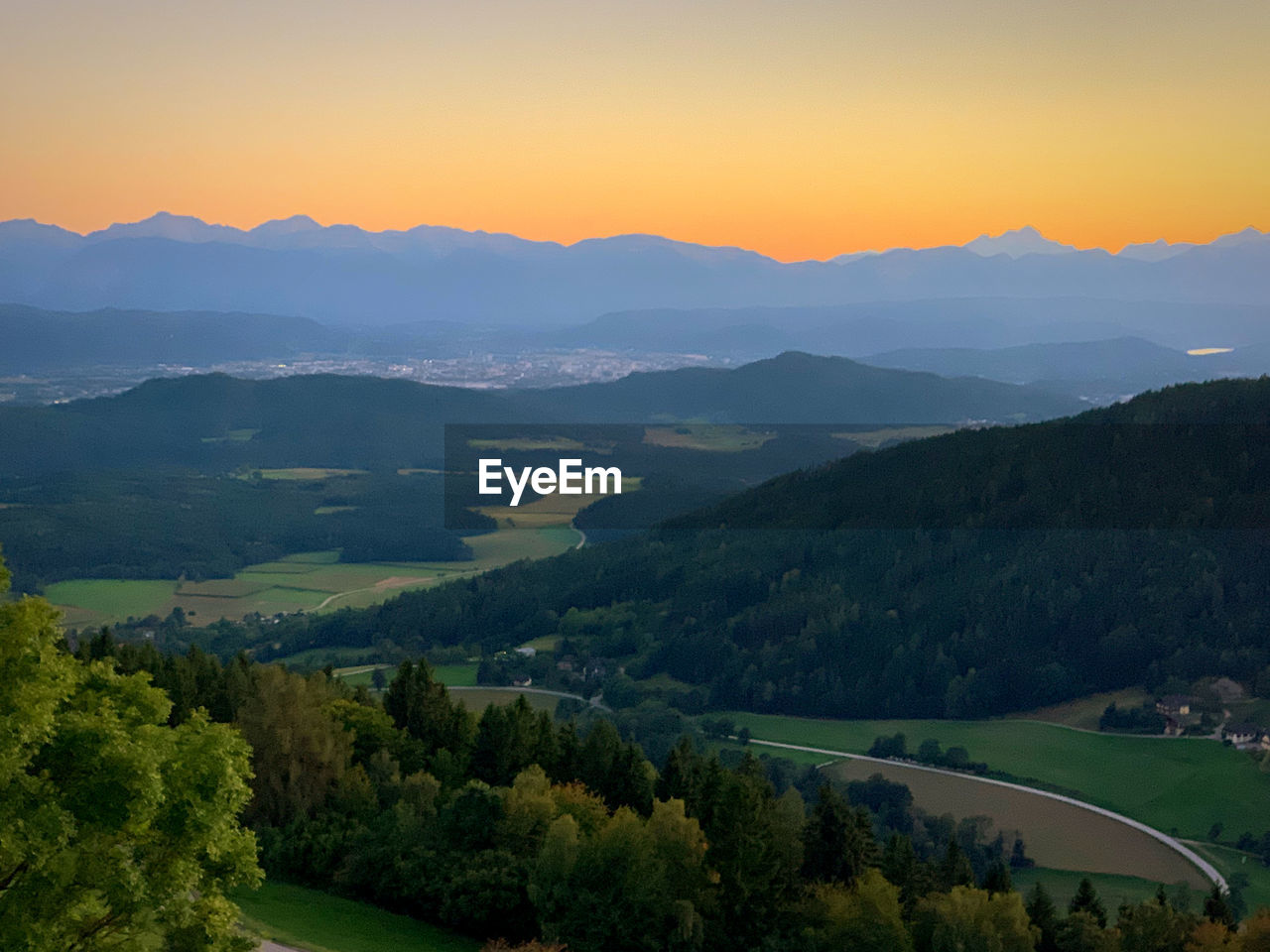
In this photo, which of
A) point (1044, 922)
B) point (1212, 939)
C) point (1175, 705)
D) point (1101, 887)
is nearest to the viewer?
point (1212, 939)

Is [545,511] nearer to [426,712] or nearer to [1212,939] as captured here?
[426,712]

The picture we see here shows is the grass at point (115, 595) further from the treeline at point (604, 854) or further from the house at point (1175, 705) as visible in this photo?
the house at point (1175, 705)

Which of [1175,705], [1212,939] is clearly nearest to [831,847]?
[1212,939]

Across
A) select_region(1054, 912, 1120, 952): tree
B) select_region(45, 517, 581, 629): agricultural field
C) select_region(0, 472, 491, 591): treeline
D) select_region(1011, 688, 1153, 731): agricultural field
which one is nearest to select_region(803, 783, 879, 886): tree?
select_region(1054, 912, 1120, 952): tree

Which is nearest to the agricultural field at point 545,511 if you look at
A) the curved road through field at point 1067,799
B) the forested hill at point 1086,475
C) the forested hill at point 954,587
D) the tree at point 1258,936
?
the forested hill at point 954,587

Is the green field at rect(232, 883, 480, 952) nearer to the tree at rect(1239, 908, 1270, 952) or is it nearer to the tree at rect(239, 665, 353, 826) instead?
the tree at rect(239, 665, 353, 826)

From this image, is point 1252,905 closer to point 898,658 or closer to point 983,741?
point 983,741

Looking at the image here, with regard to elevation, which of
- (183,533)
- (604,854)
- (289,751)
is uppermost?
(604,854)
